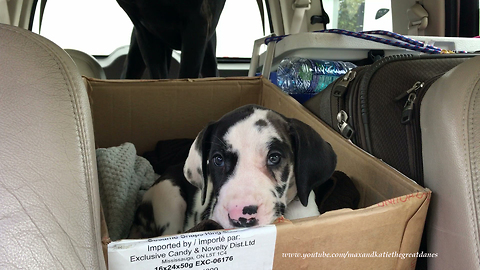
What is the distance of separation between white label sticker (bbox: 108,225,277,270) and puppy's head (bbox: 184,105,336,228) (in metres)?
0.19

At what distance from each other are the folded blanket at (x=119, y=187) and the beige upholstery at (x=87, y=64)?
4.74ft

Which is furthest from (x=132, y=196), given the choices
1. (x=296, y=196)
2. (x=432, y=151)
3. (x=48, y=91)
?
(x=432, y=151)

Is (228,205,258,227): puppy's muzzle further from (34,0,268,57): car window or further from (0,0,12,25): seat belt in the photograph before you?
(34,0,268,57): car window

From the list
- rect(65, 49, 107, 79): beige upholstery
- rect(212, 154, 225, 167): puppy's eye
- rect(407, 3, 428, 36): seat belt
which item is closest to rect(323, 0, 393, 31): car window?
rect(407, 3, 428, 36): seat belt

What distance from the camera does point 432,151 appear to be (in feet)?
2.49

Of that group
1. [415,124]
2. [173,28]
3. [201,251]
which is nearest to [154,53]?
[173,28]

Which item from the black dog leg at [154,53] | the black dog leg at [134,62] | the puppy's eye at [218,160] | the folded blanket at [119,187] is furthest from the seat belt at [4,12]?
the puppy's eye at [218,160]

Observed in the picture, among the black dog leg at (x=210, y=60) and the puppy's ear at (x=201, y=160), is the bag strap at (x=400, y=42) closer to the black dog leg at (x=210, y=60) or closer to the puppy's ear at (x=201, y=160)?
the black dog leg at (x=210, y=60)

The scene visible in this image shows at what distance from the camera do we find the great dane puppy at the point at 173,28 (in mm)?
1439

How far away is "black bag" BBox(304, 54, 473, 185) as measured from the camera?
0.90 meters

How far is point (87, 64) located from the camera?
8.86 feet

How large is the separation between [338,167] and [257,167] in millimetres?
409

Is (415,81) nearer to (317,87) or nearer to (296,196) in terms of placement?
(296,196)

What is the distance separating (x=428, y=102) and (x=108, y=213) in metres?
0.92
